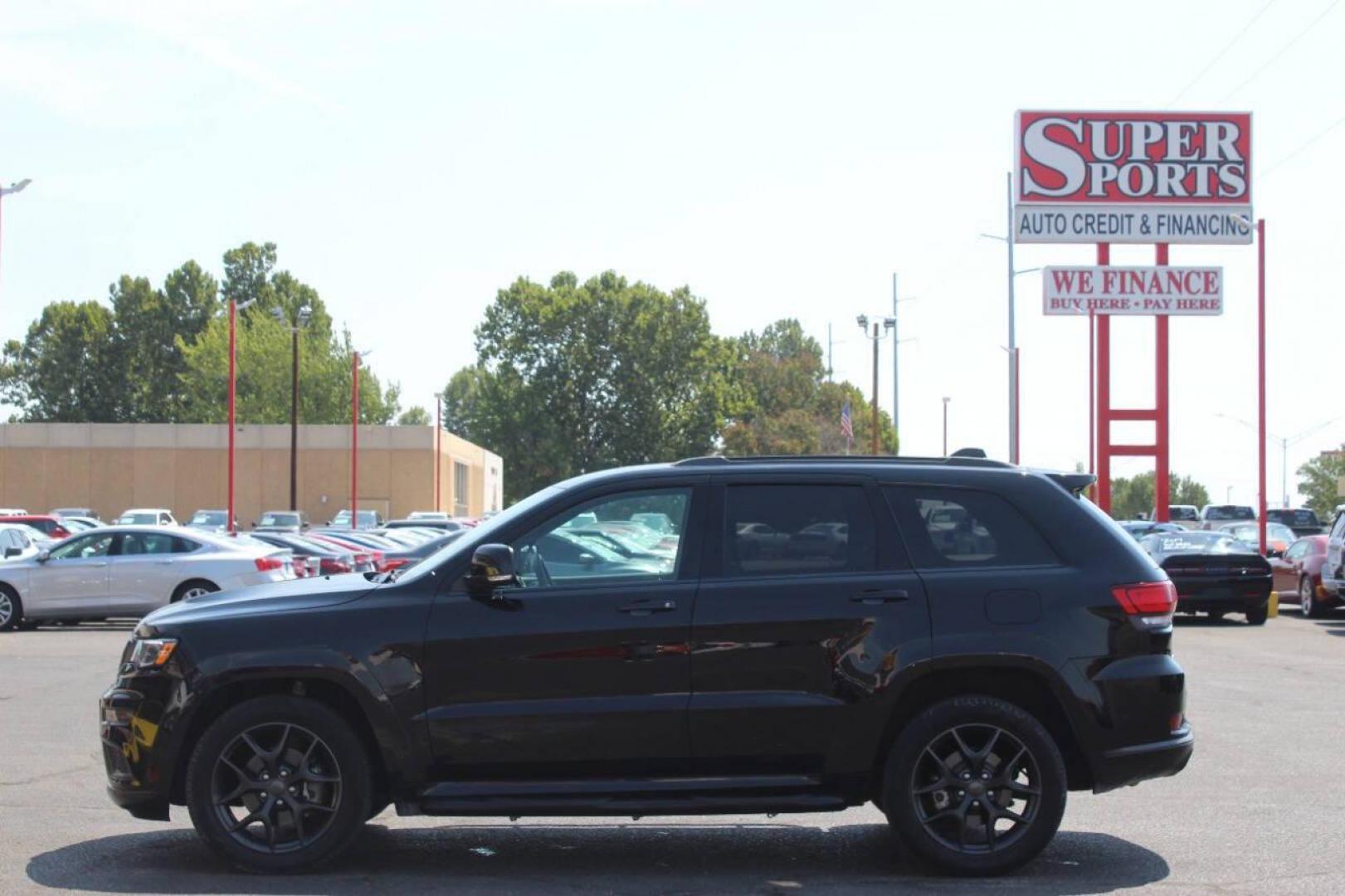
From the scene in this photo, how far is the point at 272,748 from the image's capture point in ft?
23.4

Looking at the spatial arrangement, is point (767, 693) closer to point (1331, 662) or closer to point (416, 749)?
point (416, 749)

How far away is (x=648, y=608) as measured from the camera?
705 centimetres

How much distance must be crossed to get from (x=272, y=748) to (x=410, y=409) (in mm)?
165086

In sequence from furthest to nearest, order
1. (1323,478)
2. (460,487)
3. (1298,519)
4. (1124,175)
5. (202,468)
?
1. (1323,478)
2. (460,487)
3. (202,468)
4. (1298,519)
5. (1124,175)

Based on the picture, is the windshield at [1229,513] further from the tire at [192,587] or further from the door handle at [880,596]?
the door handle at [880,596]

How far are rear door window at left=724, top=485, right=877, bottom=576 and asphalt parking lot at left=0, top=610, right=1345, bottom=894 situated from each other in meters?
1.39

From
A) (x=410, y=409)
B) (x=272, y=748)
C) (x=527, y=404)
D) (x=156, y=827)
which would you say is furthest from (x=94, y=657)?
(x=410, y=409)

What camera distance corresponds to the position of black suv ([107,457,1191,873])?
700 cm

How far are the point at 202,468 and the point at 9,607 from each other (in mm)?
60444

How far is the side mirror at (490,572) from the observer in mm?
6918

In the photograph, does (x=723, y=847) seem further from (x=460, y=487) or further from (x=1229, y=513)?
(x=460, y=487)

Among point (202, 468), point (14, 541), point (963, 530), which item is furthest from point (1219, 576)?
point (202, 468)

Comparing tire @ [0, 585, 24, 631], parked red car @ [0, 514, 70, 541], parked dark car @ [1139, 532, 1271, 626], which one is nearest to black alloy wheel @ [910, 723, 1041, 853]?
parked dark car @ [1139, 532, 1271, 626]

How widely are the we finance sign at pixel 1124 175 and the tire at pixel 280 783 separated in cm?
3044
